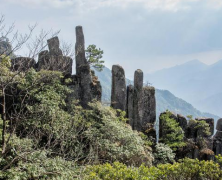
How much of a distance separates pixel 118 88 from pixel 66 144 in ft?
18.8

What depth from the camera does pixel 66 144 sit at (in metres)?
9.27

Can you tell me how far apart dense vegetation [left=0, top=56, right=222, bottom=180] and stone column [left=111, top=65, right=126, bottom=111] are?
298 centimetres

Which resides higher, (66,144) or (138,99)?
(138,99)

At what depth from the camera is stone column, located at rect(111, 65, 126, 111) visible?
13695 millimetres

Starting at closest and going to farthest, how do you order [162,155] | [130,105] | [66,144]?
[66,144], [162,155], [130,105]

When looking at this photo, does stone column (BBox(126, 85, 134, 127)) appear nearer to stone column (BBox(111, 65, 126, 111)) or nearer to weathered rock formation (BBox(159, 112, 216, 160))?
stone column (BBox(111, 65, 126, 111))

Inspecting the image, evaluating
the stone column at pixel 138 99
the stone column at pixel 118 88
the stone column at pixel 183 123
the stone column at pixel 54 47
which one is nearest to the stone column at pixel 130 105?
the stone column at pixel 138 99

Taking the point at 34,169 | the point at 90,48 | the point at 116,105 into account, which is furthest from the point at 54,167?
the point at 90,48

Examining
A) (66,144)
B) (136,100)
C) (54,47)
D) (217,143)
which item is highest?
(54,47)

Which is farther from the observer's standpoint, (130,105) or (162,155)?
(130,105)

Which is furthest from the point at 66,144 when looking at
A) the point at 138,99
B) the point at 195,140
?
the point at 195,140

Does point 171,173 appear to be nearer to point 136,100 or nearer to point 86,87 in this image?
point 86,87

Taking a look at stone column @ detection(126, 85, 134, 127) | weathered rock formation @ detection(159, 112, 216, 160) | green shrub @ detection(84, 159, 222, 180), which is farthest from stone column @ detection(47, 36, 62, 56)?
green shrub @ detection(84, 159, 222, 180)

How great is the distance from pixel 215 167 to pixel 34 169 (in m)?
4.97
